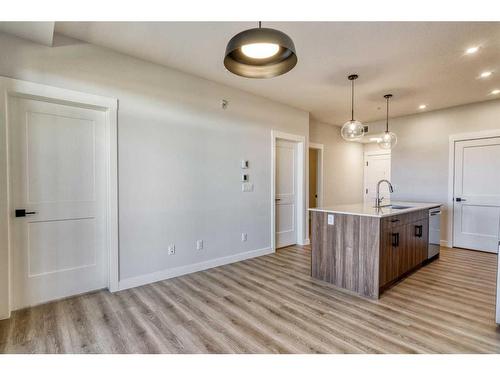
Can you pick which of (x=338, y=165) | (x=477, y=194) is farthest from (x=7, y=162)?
(x=477, y=194)

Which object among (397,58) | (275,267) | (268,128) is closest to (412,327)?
(275,267)

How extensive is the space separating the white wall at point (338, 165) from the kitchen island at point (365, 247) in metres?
2.86

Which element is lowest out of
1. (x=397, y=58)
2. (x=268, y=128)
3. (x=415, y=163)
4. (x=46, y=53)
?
(x=415, y=163)

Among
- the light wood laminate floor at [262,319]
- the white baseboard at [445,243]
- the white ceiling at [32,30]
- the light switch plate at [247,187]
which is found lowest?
the light wood laminate floor at [262,319]

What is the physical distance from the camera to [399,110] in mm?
5262

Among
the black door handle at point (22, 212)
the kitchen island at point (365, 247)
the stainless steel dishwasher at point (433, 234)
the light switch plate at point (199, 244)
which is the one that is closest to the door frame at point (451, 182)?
the stainless steel dishwasher at point (433, 234)

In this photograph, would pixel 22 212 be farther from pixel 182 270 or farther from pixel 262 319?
pixel 262 319

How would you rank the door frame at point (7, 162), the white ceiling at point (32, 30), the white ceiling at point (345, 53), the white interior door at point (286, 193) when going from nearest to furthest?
1. the white ceiling at point (32, 30)
2. the door frame at point (7, 162)
3. the white ceiling at point (345, 53)
4. the white interior door at point (286, 193)

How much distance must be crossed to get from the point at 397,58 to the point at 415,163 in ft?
10.6

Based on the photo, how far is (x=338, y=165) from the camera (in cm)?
668

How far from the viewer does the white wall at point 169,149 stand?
2740mm

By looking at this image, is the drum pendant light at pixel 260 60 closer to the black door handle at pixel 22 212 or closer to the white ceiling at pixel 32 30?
the white ceiling at pixel 32 30

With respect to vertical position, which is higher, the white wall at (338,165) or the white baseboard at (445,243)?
the white wall at (338,165)
